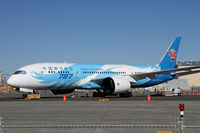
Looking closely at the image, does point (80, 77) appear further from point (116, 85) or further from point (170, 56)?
point (170, 56)

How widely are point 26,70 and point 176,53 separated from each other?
2462 cm

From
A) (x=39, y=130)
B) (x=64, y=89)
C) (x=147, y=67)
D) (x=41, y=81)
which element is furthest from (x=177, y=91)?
(x=39, y=130)

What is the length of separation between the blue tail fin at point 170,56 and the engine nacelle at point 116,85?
11171mm

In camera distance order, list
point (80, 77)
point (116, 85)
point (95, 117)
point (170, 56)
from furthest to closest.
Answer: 1. point (170, 56)
2. point (80, 77)
3. point (116, 85)
4. point (95, 117)

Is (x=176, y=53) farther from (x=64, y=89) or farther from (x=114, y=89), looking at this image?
(x=64, y=89)

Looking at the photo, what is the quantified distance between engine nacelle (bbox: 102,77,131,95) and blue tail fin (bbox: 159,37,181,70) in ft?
36.6

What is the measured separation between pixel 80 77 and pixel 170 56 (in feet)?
54.9

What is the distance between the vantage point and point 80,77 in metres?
36.1

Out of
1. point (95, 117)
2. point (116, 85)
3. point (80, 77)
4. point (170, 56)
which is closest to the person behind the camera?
point (95, 117)

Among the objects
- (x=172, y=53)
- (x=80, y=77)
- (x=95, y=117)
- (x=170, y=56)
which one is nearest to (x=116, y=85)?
(x=80, y=77)

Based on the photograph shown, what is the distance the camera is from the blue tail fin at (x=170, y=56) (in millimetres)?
45094

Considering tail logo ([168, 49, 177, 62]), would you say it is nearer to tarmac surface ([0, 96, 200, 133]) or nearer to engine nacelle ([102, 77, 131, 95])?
engine nacelle ([102, 77, 131, 95])

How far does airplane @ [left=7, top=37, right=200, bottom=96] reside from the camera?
32.5 meters

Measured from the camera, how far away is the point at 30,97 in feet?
109
